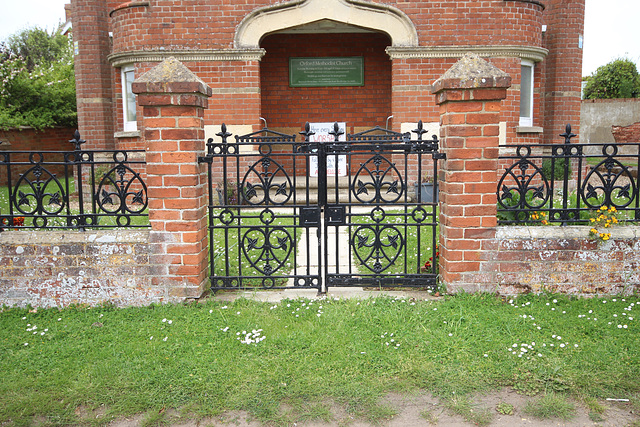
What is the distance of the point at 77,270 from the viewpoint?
4.37 meters

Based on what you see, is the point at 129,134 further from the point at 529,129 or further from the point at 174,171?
the point at 529,129

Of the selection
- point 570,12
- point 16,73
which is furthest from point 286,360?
point 16,73

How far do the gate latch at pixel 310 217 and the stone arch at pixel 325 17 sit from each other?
6.79m

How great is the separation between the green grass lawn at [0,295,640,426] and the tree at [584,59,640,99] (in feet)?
72.9

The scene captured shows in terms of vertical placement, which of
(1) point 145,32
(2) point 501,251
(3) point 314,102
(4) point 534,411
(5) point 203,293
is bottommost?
(4) point 534,411

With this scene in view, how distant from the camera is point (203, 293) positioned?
14.9 feet

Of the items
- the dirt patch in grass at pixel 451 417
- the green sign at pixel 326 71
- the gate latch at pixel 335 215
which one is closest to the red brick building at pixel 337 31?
the green sign at pixel 326 71

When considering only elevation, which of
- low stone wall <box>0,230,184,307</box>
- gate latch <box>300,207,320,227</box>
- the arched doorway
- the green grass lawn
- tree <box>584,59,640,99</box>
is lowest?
the green grass lawn

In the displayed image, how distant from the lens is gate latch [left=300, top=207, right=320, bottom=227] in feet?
14.8

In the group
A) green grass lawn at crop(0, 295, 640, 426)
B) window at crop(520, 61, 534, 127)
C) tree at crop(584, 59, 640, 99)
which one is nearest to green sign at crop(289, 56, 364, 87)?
window at crop(520, 61, 534, 127)

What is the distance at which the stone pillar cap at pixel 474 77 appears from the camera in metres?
4.07

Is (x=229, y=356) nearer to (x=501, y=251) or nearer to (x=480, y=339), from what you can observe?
(x=480, y=339)

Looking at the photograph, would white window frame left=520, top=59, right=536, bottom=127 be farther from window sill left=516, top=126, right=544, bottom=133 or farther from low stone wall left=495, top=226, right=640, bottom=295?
low stone wall left=495, top=226, right=640, bottom=295

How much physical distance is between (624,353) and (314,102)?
9.64 meters
